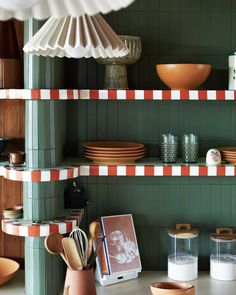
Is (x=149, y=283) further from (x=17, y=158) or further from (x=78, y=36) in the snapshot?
(x=78, y=36)

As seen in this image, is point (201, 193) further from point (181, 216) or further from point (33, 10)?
point (33, 10)

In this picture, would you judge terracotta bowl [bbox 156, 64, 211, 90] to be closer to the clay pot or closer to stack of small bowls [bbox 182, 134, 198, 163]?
stack of small bowls [bbox 182, 134, 198, 163]

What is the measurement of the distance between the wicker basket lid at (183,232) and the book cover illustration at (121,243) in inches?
7.9

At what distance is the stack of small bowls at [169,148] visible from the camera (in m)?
2.93

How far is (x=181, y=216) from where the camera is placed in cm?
316

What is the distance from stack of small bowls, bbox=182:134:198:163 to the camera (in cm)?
293

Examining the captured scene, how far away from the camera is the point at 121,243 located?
9.93 feet

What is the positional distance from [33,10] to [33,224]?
5.82 ft

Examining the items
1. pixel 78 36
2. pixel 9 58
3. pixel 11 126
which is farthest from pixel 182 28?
pixel 78 36

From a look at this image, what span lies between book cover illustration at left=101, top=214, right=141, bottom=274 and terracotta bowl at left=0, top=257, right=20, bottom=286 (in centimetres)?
48

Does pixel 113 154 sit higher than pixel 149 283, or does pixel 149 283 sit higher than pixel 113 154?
pixel 113 154

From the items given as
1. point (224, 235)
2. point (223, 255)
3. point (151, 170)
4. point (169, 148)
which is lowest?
point (223, 255)

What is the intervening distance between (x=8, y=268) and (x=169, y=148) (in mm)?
1030

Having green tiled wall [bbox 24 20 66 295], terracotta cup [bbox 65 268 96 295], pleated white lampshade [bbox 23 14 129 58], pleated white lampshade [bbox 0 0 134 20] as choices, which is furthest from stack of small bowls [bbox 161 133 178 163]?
pleated white lampshade [bbox 0 0 134 20]
